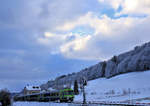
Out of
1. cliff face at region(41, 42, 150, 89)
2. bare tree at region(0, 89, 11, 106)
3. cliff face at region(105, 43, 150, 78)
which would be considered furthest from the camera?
cliff face at region(41, 42, 150, 89)

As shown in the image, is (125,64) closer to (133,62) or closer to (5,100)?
(133,62)

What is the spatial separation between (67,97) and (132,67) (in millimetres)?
50641

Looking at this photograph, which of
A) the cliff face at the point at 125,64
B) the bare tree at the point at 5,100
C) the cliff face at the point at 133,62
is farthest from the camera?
the cliff face at the point at 125,64

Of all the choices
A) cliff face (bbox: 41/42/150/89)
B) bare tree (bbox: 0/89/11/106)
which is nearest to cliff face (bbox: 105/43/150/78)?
cliff face (bbox: 41/42/150/89)

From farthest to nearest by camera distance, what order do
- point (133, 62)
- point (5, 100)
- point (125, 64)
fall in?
point (125, 64), point (133, 62), point (5, 100)

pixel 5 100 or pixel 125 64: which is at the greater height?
pixel 125 64

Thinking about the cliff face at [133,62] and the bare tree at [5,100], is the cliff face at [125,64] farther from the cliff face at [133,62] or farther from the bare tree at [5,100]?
the bare tree at [5,100]

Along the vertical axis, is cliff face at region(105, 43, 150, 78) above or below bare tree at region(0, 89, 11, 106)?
above

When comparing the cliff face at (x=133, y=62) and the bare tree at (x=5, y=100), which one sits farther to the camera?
the cliff face at (x=133, y=62)

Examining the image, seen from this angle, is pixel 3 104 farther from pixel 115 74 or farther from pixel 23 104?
pixel 115 74

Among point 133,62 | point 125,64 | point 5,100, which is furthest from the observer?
point 125,64

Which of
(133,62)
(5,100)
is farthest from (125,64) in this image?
(5,100)

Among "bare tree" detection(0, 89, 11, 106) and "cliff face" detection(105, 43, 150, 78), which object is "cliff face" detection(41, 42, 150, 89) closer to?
"cliff face" detection(105, 43, 150, 78)

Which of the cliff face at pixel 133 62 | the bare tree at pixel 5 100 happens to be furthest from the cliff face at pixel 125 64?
the bare tree at pixel 5 100
